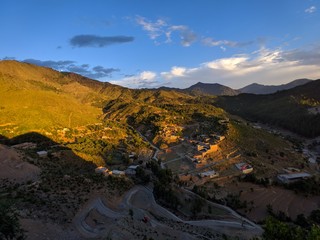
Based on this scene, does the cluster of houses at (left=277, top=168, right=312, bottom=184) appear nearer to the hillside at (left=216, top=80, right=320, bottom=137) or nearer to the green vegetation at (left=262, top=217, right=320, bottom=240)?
the green vegetation at (left=262, top=217, right=320, bottom=240)

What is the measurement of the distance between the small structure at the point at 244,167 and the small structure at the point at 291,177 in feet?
19.8

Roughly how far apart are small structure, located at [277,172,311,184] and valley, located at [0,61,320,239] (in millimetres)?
812

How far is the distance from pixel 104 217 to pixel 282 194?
1492 inches

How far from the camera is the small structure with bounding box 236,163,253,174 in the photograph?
67688mm

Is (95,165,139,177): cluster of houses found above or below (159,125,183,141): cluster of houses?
below

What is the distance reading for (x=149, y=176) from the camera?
56.8 meters

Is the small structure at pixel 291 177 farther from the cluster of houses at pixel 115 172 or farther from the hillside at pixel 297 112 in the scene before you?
the hillside at pixel 297 112

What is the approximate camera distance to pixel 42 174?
47438 millimetres

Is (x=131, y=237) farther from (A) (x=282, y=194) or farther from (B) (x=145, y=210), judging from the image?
(A) (x=282, y=194)

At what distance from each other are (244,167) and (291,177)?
9.58 m

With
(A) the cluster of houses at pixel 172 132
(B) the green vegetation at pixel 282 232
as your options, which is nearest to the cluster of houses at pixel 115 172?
(A) the cluster of houses at pixel 172 132

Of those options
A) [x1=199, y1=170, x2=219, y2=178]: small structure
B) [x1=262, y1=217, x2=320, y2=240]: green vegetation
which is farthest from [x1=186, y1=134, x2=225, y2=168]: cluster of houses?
[x1=262, y1=217, x2=320, y2=240]: green vegetation

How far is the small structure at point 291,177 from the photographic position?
64.6 m

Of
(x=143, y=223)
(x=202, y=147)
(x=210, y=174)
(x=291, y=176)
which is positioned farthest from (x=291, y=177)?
(x=143, y=223)
